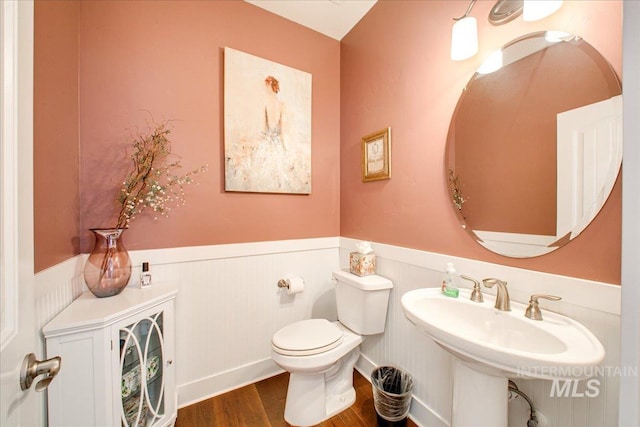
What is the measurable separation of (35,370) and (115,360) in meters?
0.66

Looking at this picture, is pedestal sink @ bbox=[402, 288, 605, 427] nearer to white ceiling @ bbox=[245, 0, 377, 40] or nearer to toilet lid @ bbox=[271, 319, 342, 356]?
toilet lid @ bbox=[271, 319, 342, 356]

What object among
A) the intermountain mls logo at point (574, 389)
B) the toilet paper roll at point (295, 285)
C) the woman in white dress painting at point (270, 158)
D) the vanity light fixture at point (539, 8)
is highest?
the vanity light fixture at point (539, 8)

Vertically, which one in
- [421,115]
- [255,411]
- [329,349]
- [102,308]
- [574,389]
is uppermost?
[421,115]

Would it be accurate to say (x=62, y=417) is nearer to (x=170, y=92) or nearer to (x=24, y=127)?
(x=24, y=127)

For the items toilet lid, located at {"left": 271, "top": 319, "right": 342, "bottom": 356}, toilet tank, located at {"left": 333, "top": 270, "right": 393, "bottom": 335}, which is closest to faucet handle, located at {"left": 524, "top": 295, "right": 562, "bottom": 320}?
toilet tank, located at {"left": 333, "top": 270, "right": 393, "bottom": 335}

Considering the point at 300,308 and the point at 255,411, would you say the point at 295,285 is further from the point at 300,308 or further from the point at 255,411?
the point at 255,411

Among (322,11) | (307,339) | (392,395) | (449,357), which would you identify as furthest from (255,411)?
(322,11)

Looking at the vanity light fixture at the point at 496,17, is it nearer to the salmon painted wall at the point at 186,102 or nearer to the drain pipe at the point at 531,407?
the salmon painted wall at the point at 186,102

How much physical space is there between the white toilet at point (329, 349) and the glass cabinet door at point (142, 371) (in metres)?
0.59

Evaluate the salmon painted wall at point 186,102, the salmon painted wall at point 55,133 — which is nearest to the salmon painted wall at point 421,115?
the salmon painted wall at point 186,102

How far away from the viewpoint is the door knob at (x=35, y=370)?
470mm

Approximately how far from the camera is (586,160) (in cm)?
85

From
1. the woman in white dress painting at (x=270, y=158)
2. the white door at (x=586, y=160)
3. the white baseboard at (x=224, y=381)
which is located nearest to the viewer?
the white door at (x=586, y=160)

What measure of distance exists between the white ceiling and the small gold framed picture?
2.97 feet
